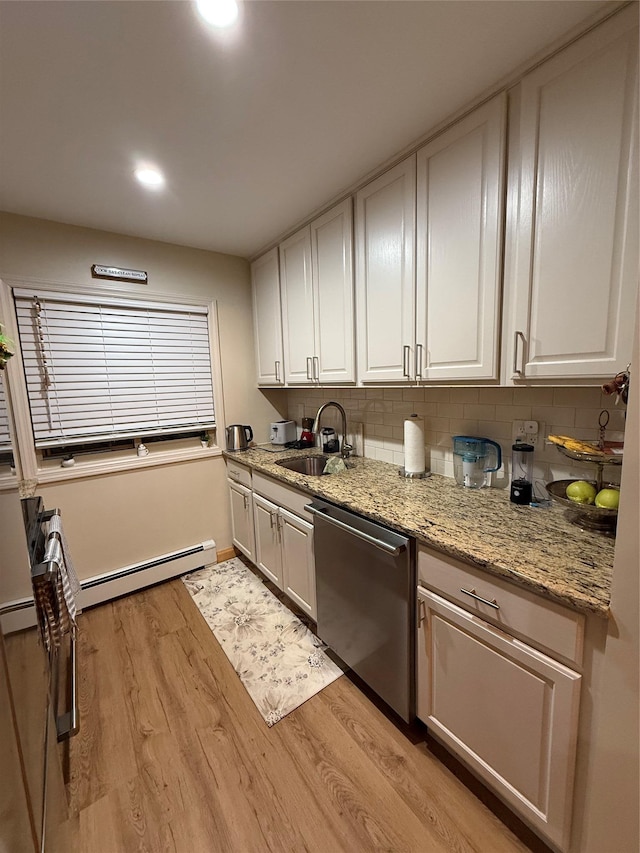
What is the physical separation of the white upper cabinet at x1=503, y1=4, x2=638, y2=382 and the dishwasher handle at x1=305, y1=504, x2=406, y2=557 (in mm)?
798

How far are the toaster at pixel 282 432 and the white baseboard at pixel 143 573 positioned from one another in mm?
996

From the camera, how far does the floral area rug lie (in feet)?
→ 5.34

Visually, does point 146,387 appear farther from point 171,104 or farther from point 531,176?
point 531,176

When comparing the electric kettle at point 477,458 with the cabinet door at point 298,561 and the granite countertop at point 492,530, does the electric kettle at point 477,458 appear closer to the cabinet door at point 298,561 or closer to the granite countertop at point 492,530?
the granite countertop at point 492,530

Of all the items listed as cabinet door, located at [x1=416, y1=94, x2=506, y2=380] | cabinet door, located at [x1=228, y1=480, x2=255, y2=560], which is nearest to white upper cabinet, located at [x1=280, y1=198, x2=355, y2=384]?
cabinet door, located at [x1=416, y1=94, x2=506, y2=380]

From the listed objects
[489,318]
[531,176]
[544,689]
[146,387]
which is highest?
[531,176]

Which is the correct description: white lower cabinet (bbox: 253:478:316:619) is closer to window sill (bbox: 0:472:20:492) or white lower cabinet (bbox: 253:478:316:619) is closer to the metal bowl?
the metal bowl

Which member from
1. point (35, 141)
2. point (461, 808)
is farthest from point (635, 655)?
point (35, 141)

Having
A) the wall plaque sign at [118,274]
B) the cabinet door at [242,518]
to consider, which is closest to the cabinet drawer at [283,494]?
the cabinet door at [242,518]

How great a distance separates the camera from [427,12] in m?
0.95

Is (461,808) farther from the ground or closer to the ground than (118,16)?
closer to the ground

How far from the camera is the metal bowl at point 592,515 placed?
1104 mm

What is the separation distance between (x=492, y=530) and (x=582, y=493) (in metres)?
0.34

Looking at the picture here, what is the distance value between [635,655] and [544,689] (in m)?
0.28
